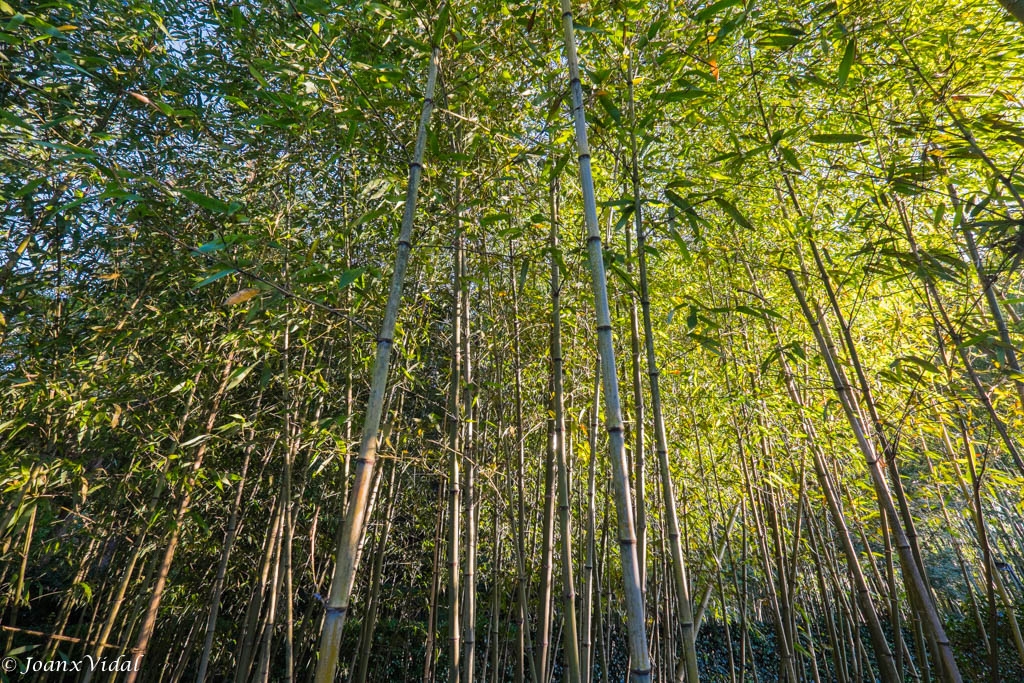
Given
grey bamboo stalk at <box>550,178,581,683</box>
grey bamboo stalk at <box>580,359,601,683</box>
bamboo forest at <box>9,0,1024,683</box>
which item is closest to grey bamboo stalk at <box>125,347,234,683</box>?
bamboo forest at <box>9,0,1024,683</box>

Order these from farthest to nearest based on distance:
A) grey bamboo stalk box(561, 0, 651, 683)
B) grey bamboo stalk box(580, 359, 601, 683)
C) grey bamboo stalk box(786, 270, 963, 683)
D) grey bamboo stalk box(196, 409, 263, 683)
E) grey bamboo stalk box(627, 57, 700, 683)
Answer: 1. grey bamboo stalk box(196, 409, 263, 683)
2. grey bamboo stalk box(580, 359, 601, 683)
3. grey bamboo stalk box(786, 270, 963, 683)
4. grey bamboo stalk box(627, 57, 700, 683)
5. grey bamboo stalk box(561, 0, 651, 683)

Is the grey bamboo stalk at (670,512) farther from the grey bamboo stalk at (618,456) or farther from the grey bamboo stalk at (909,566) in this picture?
the grey bamboo stalk at (909,566)

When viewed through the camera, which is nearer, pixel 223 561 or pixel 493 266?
pixel 493 266

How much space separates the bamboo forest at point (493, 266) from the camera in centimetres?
182

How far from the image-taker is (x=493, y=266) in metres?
2.93

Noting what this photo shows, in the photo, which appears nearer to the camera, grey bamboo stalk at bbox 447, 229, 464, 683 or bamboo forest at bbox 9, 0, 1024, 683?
bamboo forest at bbox 9, 0, 1024, 683

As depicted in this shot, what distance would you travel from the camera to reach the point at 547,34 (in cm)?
214

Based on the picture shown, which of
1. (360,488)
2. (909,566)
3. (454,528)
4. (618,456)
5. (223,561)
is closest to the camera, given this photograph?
(360,488)

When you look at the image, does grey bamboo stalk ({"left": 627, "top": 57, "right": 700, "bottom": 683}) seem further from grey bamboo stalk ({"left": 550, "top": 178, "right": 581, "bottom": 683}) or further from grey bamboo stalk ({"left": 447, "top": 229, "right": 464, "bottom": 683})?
grey bamboo stalk ({"left": 447, "top": 229, "right": 464, "bottom": 683})

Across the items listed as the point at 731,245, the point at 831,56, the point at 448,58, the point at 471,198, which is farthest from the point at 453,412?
the point at 831,56

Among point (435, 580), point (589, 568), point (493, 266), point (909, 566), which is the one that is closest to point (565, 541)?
point (589, 568)

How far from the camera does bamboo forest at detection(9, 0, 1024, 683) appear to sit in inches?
71.7

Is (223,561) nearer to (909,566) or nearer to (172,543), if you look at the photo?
(172,543)

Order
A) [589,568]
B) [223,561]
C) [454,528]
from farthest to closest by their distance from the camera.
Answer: [223,561] → [589,568] → [454,528]
